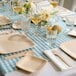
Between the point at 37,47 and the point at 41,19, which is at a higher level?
the point at 41,19

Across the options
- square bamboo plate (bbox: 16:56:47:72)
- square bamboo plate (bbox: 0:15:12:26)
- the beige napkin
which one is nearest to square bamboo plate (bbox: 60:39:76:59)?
the beige napkin

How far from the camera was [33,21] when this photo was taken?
5.20 ft

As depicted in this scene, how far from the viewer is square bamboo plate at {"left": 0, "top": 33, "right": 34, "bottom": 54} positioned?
47.5 inches

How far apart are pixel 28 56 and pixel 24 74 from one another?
0.57 ft

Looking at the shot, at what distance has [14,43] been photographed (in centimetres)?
129

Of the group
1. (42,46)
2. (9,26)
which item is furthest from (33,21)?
(42,46)

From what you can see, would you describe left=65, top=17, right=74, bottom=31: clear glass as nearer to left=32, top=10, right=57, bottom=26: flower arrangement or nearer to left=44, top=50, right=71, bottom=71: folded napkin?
left=32, top=10, right=57, bottom=26: flower arrangement

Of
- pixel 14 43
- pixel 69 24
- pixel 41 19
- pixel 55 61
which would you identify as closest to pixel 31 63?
pixel 55 61

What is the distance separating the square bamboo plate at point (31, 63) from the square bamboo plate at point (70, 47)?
0.68 ft

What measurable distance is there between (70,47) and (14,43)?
1.28 feet

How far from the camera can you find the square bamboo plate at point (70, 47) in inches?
46.6

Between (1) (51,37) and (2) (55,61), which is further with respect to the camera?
(1) (51,37)

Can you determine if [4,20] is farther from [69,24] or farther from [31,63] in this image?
[31,63]

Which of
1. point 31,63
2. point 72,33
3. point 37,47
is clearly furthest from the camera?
point 72,33
